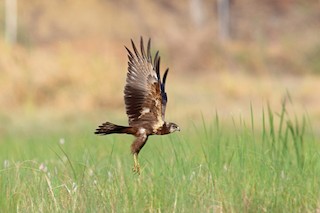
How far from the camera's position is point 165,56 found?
24.7 meters

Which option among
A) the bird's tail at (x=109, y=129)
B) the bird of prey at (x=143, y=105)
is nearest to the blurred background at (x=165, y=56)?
the bird of prey at (x=143, y=105)

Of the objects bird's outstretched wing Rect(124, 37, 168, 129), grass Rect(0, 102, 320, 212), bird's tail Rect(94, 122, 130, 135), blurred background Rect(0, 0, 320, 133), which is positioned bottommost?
grass Rect(0, 102, 320, 212)

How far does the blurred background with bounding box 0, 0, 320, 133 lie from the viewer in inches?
679

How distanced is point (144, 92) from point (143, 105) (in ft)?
0.32

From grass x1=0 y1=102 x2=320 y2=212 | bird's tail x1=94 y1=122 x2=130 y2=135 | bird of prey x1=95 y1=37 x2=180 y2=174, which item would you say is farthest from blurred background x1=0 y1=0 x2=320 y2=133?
bird's tail x1=94 y1=122 x2=130 y2=135

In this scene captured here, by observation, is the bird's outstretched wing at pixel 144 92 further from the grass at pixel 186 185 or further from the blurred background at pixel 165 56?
the blurred background at pixel 165 56

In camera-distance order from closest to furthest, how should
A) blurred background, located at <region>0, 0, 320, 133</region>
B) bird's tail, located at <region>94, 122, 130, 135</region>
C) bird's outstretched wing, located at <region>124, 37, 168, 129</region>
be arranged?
1. bird's tail, located at <region>94, 122, 130, 135</region>
2. bird's outstretched wing, located at <region>124, 37, 168, 129</region>
3. blurred background, located at <region>0, 0, 320, 133</region>

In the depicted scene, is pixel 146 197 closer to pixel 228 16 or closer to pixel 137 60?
pixel 137 60

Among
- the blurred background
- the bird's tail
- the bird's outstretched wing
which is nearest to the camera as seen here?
the bird's tail

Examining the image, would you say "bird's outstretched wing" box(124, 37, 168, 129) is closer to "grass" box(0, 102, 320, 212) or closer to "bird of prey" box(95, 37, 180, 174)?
"bird of prey" box(95, 37, 180, 174)

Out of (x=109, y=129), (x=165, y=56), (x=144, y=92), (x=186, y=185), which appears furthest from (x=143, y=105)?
(x=165, y=56)

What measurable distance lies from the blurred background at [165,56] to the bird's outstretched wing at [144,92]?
56cm

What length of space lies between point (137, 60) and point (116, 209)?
996 mm

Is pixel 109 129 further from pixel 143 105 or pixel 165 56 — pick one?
pixel 165 56
